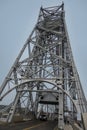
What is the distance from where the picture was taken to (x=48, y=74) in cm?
2544

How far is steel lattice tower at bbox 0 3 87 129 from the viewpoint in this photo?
2284cm

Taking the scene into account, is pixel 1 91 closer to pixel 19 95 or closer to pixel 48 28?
pixel 19 95

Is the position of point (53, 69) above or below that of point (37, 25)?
below

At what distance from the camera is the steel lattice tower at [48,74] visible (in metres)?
22.8

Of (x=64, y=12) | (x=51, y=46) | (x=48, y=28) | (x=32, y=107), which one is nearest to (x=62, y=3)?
(x=64, y=12)

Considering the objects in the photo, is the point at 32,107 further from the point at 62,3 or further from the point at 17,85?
the point at 62,3

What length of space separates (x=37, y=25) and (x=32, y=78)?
11528 millimetres

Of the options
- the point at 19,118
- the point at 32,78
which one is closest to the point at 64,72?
the point at 32,78

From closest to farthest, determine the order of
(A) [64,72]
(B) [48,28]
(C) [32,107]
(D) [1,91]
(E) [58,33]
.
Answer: (D) [1,91] < (A) [64,72] < (C) [32,107] < (E) [58,33] < (B) [48,28]

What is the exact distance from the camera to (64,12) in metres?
34.4

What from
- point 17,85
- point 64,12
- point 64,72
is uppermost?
point 64,12

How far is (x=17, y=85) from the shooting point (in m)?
24.0

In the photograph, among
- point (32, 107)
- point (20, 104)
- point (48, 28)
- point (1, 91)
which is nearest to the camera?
point (1, 91)

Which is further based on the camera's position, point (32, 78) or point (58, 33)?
point (58, 33)
